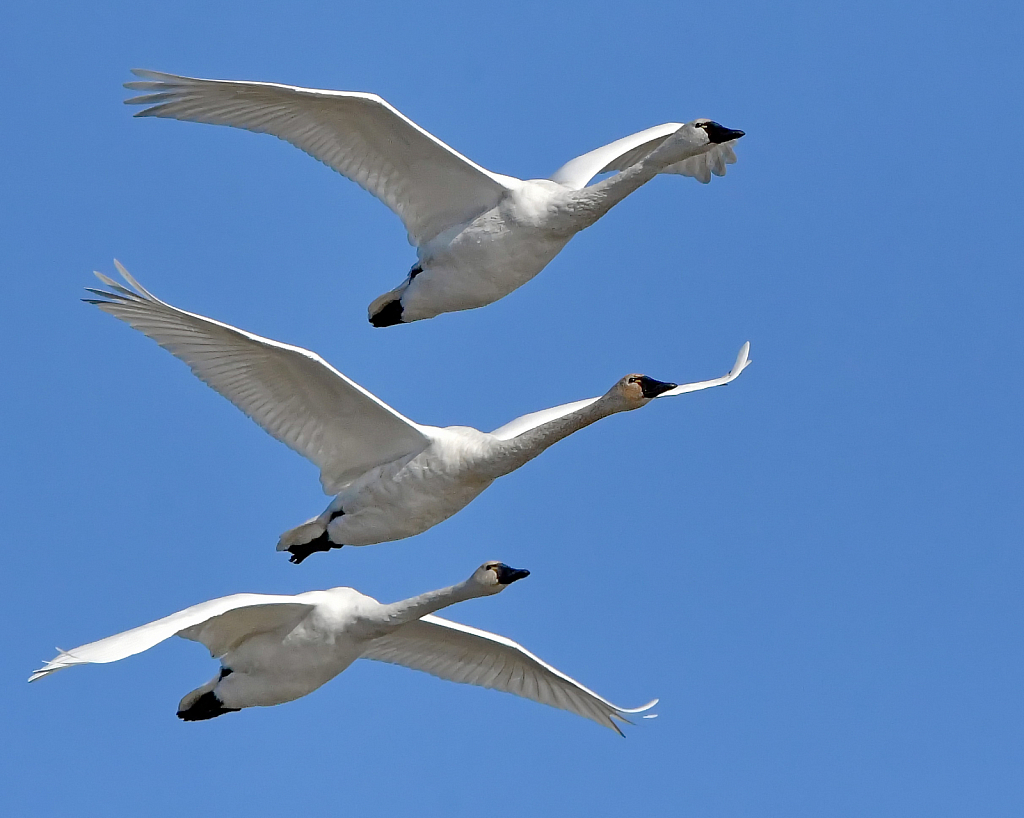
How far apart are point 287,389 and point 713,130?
15.8 ft

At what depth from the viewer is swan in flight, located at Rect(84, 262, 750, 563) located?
21875 mm

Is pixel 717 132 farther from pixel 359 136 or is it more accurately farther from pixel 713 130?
pixel 359 136

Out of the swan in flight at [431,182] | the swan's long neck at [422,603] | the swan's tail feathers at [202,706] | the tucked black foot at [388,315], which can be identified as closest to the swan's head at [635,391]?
the swan in flight at [431,182]

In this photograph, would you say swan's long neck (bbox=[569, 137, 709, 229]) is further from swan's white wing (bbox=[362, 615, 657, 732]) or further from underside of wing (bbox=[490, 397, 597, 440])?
swan's white wing (bbox=[362, 615, 657, 732])

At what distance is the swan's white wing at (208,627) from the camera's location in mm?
19203

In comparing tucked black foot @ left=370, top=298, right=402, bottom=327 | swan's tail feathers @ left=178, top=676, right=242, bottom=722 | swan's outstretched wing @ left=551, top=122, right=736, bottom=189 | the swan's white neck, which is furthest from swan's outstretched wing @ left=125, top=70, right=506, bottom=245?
swan's tail feathers @ left=178, top=676, right=242, bottom=722

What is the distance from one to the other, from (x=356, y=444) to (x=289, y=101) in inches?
135

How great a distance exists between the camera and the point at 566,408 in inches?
945

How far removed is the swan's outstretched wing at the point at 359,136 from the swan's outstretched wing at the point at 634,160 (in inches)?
52.1

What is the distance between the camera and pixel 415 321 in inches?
940

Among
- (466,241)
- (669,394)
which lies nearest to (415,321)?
(466,241)

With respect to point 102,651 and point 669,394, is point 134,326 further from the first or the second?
point 669,394

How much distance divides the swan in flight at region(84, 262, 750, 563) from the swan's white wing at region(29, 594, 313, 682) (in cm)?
135

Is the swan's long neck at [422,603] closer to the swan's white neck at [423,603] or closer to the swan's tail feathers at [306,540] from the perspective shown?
the swan's white neck at [423,603]
